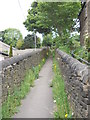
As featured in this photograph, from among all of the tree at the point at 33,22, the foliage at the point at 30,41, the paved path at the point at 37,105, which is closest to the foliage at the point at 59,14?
the tree at the point at 33,22

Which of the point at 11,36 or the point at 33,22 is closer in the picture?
the point at 33,22

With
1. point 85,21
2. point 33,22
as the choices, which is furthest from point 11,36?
point 85,21

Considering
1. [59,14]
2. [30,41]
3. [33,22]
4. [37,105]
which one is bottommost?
[37,105]

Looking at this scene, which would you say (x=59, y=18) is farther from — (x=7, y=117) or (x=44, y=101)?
(x=7, y=117)

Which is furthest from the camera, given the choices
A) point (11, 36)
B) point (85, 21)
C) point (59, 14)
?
point (11, 36)

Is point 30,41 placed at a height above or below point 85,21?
below

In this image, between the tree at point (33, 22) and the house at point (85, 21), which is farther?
the tree at point (33, 22)

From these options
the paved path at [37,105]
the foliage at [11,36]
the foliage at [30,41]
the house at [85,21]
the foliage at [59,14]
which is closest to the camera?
the paved path at [37,105]

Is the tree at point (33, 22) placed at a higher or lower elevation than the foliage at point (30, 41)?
higher

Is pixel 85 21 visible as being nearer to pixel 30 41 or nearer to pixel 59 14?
pixel 59 14

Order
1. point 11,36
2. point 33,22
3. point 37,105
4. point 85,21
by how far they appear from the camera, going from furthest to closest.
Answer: point 11,36 < point 33,22 < point 85,21 < point 37,105

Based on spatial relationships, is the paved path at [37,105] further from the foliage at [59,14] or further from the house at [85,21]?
the foliage at [59,14]

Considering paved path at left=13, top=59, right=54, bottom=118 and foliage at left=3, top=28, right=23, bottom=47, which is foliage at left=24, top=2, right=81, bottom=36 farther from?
foliage at left=3, top=28, right=23, bottom=47

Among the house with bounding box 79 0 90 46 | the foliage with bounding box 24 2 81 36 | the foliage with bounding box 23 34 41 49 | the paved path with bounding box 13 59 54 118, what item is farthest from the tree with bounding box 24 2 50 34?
the paved path with bounding box 13 59 54 118
